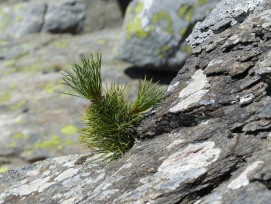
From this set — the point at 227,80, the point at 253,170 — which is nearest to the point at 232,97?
the point at 227,80

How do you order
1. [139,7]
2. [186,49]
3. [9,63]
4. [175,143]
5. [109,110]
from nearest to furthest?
[175,143]
[109,110]
[186,49]
[139,7]
[9,63]

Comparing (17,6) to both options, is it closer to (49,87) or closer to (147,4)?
(49,87)

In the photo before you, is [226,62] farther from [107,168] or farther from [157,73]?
[157,73]

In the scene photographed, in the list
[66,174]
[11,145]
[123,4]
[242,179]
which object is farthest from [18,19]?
[242,179]

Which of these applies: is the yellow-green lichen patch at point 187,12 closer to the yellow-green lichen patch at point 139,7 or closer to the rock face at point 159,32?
the rock face at point 159,32

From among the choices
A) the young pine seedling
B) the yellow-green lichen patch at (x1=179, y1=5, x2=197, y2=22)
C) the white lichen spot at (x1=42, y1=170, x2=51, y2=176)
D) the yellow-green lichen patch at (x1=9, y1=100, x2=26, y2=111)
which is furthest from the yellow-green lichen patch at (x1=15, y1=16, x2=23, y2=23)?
the young pine seedling

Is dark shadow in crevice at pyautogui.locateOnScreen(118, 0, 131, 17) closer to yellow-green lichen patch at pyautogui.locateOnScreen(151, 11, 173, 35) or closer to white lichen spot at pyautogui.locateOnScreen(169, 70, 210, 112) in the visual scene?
yellow-green lichen patch at pyautogui.locateOnScreen(151, 11, 173, 35)

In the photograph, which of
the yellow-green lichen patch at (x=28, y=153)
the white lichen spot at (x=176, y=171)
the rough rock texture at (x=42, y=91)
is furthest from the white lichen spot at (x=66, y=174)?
the yellow-green lichen patch at (x=28, y=153)
